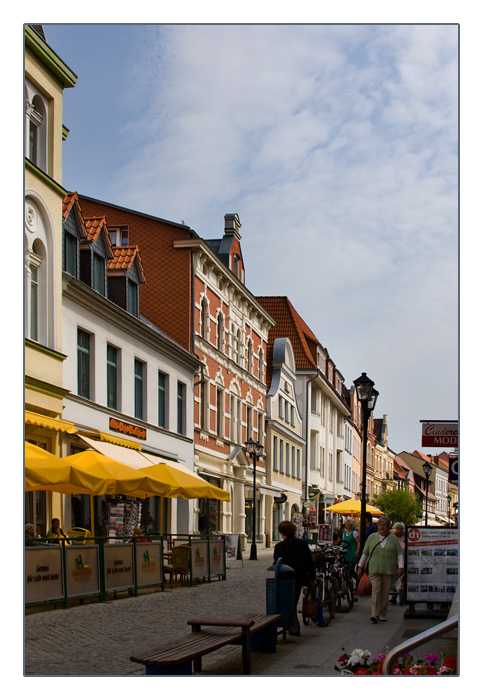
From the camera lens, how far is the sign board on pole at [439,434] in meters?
12.4

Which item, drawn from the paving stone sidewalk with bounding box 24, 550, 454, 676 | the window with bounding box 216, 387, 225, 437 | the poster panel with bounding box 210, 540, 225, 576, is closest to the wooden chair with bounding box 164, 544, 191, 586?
the poster panel with bounding box 210, 540, 225, 576

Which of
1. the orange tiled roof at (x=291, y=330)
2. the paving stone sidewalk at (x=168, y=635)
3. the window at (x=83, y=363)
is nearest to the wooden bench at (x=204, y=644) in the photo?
the paving stone sidewalk at (x=168, y=635)

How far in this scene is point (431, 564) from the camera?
575 inches

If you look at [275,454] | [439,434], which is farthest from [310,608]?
[275,454]

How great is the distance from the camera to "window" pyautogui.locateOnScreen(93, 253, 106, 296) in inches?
1001

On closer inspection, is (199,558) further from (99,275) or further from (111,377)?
(99,275)

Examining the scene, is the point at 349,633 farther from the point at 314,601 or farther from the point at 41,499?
the point at 41,499

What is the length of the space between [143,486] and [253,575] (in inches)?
296

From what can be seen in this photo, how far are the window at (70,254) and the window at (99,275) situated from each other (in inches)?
67.8

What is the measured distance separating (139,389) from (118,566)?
11.6m

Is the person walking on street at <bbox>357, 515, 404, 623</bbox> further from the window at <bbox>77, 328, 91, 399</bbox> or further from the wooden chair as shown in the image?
the window at <bbox>77, 328, 91, 399</bbox>

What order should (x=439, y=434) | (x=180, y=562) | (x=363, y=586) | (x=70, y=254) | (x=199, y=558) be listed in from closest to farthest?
(x=439, y=434)
(x=363, y=586)
(x=180, y=562)
(x=199, y=558)
(x=70, y=254)

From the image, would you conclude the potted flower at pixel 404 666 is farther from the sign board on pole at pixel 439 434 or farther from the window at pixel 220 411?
the window at pixel 220 411

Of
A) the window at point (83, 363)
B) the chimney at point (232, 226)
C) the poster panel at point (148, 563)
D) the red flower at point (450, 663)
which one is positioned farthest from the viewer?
the chimney at point (232, 226)
